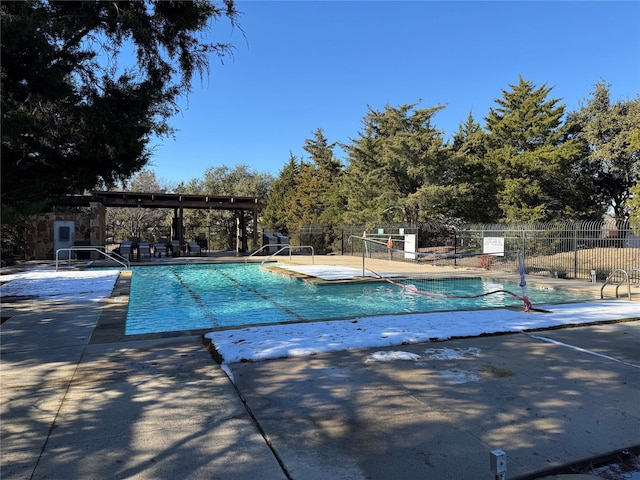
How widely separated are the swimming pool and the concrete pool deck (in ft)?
9.54

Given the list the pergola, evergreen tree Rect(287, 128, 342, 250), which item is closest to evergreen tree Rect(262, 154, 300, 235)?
evergreen tree Rect(287, 128, 342, 250)

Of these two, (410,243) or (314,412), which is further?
(410,243)

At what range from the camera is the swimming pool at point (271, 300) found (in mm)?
8773

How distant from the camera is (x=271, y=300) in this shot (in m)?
11.0

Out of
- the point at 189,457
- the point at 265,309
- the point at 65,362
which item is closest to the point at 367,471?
the point at 189,457

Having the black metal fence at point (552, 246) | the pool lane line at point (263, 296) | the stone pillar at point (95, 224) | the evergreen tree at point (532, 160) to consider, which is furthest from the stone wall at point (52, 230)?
the evergreen tree at point (532, 160)

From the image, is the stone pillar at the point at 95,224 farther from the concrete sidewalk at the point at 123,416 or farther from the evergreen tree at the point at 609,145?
the evergreen tree at the point at 609,145

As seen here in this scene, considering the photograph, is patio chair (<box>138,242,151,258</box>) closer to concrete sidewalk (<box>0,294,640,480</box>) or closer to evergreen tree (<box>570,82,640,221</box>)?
concrete sidewalk (<box>0,294,640,480</box>)

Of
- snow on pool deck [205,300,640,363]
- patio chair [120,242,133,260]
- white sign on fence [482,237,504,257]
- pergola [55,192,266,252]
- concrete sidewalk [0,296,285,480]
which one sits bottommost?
concrete sidewalk [0,296,285,480]

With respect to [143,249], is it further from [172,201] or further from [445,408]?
[445,408]

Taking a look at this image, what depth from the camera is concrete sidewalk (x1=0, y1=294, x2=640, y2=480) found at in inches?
105

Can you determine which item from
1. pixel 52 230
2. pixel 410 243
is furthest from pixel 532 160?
pixel 52 230

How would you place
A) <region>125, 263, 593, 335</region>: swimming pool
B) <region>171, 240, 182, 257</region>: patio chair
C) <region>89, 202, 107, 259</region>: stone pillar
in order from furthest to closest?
<region>171, 240, 182, 257</region>: patio chair
<region>89, 202, 107, 259</region>: stone pillar
<region>125, 263, 593, 335</region>: swimming pool

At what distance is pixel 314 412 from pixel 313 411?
0.06 ft
